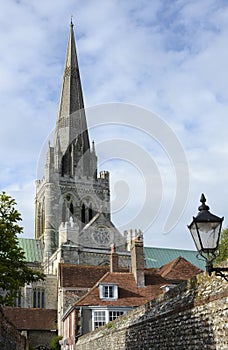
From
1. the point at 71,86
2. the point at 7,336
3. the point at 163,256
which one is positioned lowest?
the point at 7,336

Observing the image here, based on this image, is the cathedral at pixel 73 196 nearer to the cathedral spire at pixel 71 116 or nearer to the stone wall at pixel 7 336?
the cathedral spire at pixel 71 116

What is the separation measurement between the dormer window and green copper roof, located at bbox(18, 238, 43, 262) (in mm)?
42001

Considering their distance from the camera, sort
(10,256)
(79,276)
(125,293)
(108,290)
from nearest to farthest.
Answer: (10,256) → (108,290) → (125,293) → (79,276)

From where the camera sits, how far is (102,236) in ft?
208

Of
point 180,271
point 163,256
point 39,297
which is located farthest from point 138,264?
point 163,256

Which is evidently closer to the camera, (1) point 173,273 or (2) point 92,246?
(1) point 173,273

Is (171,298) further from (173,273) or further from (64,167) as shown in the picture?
(64,167)

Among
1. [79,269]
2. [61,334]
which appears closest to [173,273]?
[79,269]

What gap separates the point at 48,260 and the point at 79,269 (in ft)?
84.0

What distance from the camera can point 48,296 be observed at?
2259 inches

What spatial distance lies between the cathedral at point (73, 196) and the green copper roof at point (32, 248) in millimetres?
1034

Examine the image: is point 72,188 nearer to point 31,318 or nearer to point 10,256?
point 31,318

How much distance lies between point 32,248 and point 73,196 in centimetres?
1073

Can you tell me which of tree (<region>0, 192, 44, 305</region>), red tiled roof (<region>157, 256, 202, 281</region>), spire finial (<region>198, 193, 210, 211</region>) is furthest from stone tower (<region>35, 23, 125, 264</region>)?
spire finial (<region>198, 193, 210, 211</region>)
